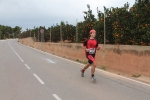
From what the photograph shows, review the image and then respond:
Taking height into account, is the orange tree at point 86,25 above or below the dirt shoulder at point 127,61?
above

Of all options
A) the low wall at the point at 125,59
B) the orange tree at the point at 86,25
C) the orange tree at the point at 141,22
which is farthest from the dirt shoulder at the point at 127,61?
the orange tree at the point at 86,25

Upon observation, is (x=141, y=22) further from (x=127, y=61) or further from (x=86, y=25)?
(x=86, y=25)

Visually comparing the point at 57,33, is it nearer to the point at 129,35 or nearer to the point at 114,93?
the point at 129,35

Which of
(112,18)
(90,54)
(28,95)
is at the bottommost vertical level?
(28,95)

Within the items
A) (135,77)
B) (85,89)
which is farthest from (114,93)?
(135,77)

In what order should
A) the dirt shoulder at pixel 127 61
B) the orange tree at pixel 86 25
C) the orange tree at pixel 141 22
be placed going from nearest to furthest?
the dirt shoulder at pixel 127 61 < the orange tree at pixel 141 22 < the orange tree at pixel 86 25

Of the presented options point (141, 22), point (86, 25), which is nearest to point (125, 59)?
point (141, 22)

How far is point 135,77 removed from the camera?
368 inches

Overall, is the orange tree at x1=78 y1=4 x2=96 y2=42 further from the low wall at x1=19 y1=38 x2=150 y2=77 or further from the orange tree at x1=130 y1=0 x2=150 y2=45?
the orange tree at x1=130 y1=0 x2=150 y2=45

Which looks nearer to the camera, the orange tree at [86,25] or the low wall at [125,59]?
the low wall at [125,59]

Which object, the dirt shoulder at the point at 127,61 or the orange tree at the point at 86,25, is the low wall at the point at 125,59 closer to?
the dirt shoulder at the point at 127,61

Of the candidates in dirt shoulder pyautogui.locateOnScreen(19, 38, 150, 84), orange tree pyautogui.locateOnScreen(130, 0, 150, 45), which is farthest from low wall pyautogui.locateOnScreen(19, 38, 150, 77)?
orange tree pyautogui.locateOnScreen(130, 0, 150, 45)

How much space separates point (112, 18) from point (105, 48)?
246cm

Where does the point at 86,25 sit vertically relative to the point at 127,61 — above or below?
above
